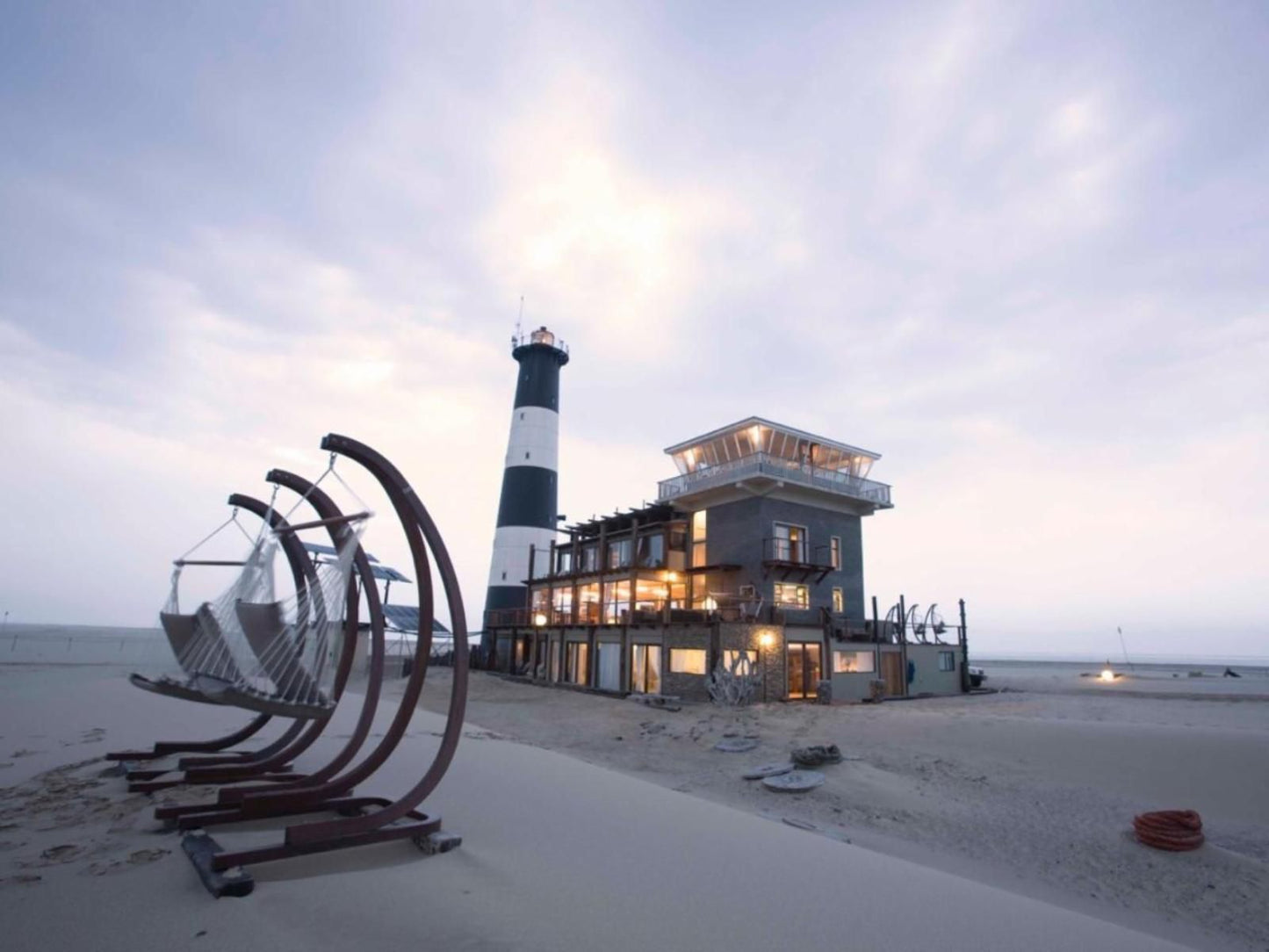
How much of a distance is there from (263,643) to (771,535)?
973 inches

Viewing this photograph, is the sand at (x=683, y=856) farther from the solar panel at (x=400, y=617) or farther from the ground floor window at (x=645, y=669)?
the solar panel at (x=400, y=617)

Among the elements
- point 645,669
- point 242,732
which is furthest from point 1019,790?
point 645,669

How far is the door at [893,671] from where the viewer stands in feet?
95.1

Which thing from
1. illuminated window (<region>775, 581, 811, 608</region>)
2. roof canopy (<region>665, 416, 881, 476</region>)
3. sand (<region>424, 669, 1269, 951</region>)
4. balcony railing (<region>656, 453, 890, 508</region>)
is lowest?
sand (<region>424, 669, 1269, 951</region>)

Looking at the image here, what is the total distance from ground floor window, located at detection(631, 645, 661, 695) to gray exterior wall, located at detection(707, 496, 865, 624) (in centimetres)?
499

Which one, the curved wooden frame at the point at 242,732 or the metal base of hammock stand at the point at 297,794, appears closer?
the metal base of hammock stand at the point at 297,794

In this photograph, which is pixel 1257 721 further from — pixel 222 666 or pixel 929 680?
pixel 222 666

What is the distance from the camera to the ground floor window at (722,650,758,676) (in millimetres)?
24225

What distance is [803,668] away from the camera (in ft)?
86.0

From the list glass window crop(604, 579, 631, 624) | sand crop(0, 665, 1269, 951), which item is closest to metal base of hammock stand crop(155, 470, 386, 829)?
sand crop(0, 665, 1269, 951)

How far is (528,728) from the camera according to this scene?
19.0 metres

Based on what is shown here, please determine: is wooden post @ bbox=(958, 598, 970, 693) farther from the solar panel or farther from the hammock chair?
the hammock chair

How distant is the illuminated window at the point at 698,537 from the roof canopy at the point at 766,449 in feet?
8.44

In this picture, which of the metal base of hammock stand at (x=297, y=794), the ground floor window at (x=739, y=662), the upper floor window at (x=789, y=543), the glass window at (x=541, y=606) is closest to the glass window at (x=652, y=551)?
the upper floor window at (x=789, y=543)
